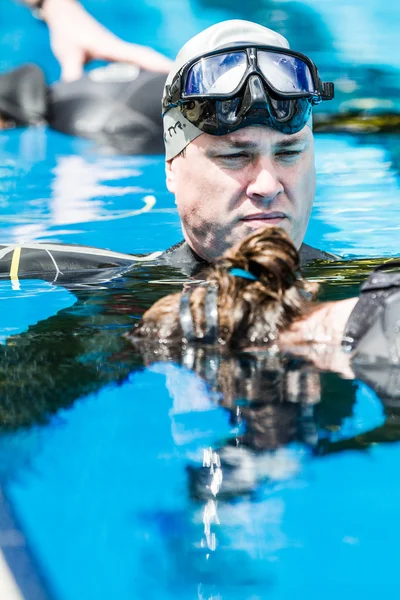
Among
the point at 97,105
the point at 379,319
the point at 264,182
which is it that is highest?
the point at 97,105

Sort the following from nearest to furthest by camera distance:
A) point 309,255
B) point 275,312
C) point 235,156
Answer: point 275,312 < point 235,156 < point 309,255

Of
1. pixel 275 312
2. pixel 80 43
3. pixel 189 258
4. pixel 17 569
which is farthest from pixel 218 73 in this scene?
pixel 80 43

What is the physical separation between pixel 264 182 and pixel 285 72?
487mm

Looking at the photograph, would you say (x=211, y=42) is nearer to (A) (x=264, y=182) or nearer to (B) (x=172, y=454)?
(A) (x=264, y=182)

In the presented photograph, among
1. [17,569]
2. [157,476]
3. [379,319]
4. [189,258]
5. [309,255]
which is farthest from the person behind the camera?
[309,255]

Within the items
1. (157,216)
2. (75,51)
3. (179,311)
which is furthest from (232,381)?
(75,51)

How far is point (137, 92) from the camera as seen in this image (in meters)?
7.66

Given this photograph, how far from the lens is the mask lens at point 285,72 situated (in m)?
3.46

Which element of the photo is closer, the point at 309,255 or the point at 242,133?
the point at 242,133

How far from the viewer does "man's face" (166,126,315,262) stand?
3.46 meters

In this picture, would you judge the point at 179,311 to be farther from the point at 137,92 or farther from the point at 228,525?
the point at 137,92

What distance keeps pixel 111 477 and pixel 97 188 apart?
17.0 ft

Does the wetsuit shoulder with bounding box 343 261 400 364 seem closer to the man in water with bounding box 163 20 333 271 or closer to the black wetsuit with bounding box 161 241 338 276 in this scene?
the man in water with bounding box 163 20 333 271

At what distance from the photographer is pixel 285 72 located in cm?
352
